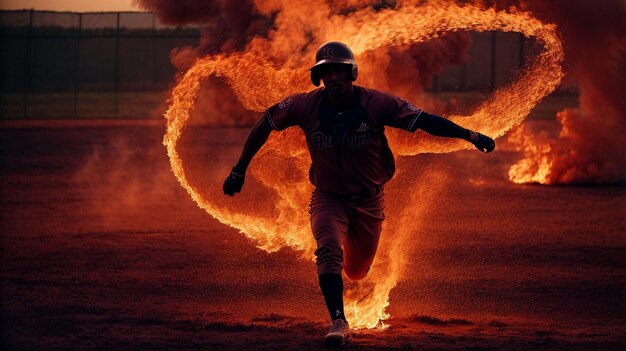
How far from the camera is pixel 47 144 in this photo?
2600cm

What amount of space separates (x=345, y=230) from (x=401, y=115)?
0.87 meters

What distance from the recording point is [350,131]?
281 inches

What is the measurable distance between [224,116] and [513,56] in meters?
14.6

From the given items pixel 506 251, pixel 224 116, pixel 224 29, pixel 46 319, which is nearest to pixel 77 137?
pixel 224 116

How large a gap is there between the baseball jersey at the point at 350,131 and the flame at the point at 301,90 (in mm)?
1339

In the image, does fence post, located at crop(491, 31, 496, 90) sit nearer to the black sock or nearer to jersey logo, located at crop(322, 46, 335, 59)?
jersey logo, located at crop(322, 46, 335, 59)

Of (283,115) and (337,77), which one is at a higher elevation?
(337,77)

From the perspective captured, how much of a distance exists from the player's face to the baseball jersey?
158 millimetres

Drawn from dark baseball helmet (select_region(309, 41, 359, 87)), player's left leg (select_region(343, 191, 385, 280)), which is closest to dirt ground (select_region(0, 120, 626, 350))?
player's left leg (select_region(343, 191, 385, 280))

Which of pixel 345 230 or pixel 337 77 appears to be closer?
pixel 337 77

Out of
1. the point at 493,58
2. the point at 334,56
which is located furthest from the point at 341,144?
the point at 493,58

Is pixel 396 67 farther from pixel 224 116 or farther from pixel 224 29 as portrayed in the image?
pixel 224 116

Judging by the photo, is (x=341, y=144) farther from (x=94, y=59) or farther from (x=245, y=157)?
(x=94, y=59)

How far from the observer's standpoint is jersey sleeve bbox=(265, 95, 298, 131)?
736cm
